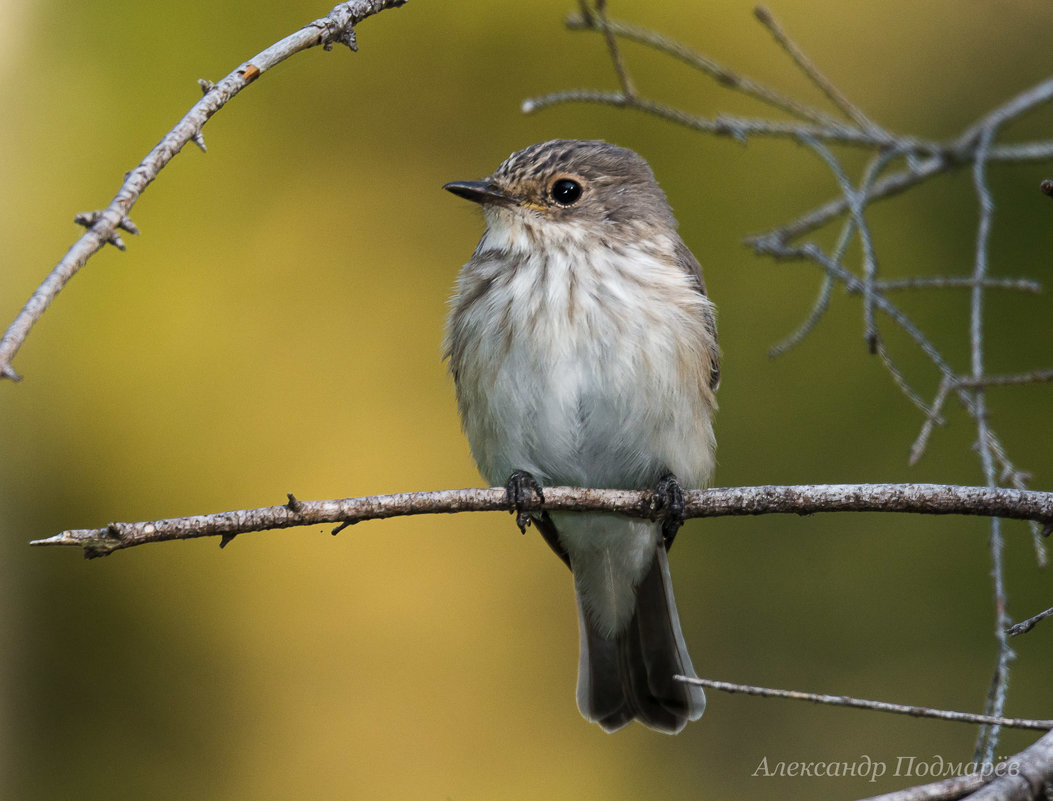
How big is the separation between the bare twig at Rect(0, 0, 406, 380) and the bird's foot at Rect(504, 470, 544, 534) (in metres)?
1.44

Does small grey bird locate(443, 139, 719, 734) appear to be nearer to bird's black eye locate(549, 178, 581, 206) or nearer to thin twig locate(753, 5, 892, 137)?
bird's black eye locate(549, 178, 581, 206)

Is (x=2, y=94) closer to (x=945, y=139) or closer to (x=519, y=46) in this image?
(x=519, y=46)

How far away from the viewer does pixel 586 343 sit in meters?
4.12

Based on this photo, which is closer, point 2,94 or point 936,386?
point 936,386

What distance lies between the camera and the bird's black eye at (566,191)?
4.48m

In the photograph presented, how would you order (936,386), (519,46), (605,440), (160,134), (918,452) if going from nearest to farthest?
(918,452) < (605,440) < (936,386) < (160,134) < (519,46)

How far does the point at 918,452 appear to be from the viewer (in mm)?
2951

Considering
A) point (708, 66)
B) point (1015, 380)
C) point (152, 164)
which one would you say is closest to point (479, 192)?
point (708, 66)

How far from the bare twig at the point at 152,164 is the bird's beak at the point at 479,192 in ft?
5.68

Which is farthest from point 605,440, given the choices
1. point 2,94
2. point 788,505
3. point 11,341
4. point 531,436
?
point 2,94

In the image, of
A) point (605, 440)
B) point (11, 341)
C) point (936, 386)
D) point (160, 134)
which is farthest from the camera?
point (160, 134)

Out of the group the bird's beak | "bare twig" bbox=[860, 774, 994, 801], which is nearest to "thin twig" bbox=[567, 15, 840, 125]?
the bird's beak

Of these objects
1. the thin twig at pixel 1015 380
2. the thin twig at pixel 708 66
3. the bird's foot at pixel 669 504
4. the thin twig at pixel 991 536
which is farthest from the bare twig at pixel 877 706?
the thin twig at pixel 708 66

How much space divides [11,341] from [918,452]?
216 centimetres
